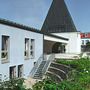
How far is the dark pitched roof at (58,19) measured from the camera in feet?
169

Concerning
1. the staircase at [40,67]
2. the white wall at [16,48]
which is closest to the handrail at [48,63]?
the staircase at [40,67]

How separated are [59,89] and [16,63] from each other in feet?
36.2

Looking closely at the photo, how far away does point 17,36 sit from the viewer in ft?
71.0

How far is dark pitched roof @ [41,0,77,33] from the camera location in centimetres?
5156

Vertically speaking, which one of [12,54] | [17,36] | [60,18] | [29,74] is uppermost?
[60,18]

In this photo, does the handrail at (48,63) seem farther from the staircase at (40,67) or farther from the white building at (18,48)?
the white building at (18,48)

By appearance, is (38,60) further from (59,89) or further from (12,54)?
(59,89)

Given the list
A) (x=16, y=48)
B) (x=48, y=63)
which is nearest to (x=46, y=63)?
(x=48, y=63)

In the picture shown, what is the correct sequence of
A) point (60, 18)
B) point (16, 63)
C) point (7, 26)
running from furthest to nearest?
1. point (60, 18)
2. point (16, 63)
3. point (7, 26)

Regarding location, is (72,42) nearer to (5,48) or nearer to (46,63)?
(46,63)

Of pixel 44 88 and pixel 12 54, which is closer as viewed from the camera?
pixel 44 88

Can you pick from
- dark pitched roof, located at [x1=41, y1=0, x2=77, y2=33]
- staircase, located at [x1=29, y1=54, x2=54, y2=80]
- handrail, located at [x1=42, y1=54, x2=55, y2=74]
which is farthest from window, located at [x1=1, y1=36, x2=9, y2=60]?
dark pitched roof, located at [x1=41, y1=0, x2=77, y2=33]

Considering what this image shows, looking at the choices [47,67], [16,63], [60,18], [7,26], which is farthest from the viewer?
[60,18]

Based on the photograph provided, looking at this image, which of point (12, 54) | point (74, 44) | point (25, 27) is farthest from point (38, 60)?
point (74, 44)
